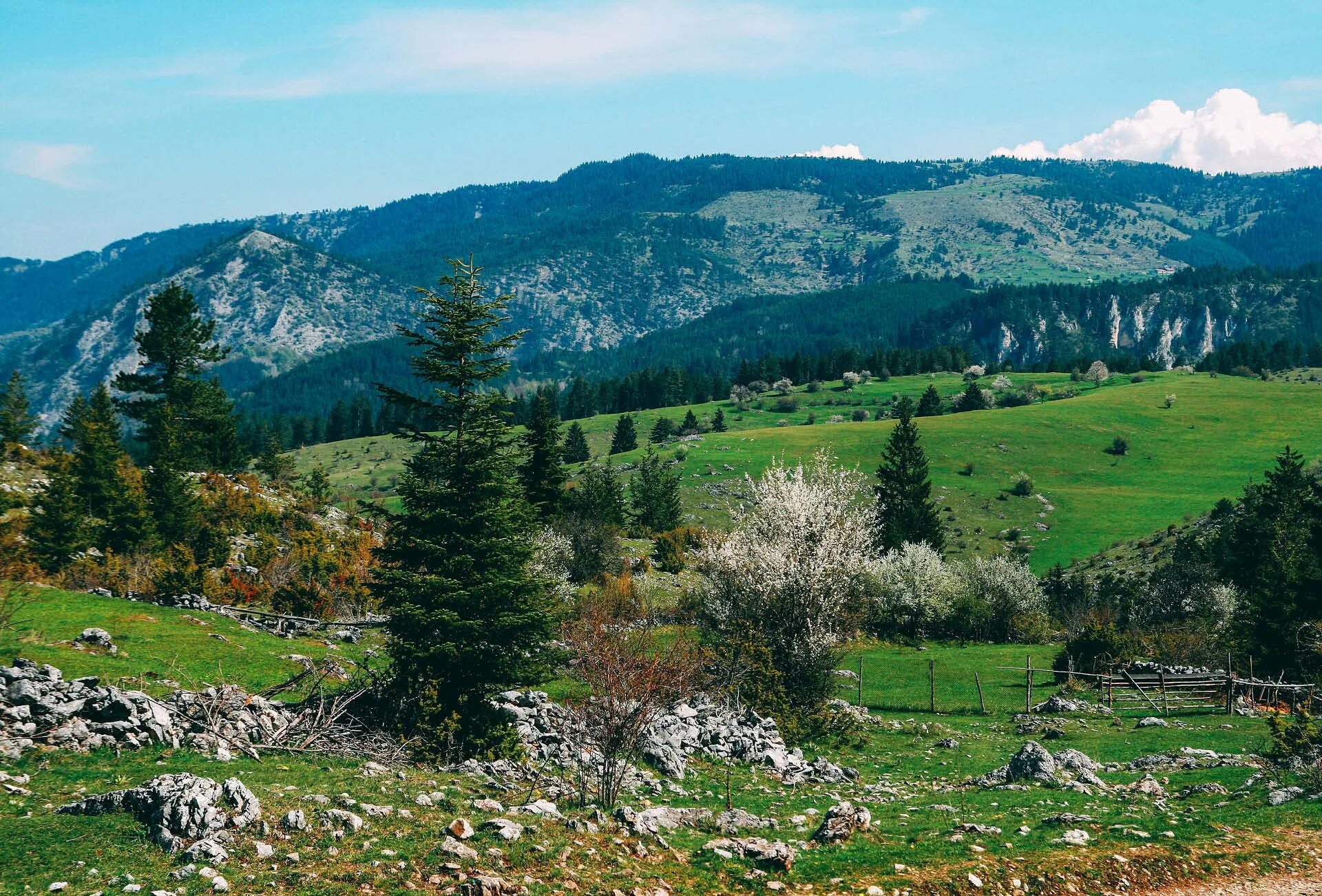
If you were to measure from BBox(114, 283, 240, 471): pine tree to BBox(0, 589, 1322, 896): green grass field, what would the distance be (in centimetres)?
4484

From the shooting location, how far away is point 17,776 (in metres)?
16.7

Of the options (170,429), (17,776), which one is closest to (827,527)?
(17,776)

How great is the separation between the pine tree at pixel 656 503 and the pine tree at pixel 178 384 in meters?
42.5

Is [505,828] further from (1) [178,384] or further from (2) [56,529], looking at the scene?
(1) [178,384]

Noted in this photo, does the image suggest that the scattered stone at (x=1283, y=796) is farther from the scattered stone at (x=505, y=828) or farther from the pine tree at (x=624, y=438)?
the pine tree at (x=624, y=438)

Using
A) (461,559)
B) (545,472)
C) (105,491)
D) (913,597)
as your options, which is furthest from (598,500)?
(461,559)

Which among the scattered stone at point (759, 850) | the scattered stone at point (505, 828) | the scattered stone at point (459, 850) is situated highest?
the scattered stone at point (459, 850)

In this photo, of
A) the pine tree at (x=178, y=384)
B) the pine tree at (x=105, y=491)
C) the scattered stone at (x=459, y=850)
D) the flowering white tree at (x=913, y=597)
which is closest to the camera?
the scattered stone at (x=459, y=850)

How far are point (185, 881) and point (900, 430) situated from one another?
81.6 metres

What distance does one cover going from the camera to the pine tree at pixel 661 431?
15238 cm

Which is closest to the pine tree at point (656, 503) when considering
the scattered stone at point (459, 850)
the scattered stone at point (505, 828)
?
the scattered stone at point (505, 828)

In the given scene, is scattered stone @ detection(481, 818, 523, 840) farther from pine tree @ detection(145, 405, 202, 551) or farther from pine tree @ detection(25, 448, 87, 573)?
pine tree @ detection(145, 405, 202, 551)

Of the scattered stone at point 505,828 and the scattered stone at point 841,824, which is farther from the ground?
the scattered stone at point 505,828

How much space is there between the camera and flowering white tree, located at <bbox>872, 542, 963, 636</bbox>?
62.2 metres
